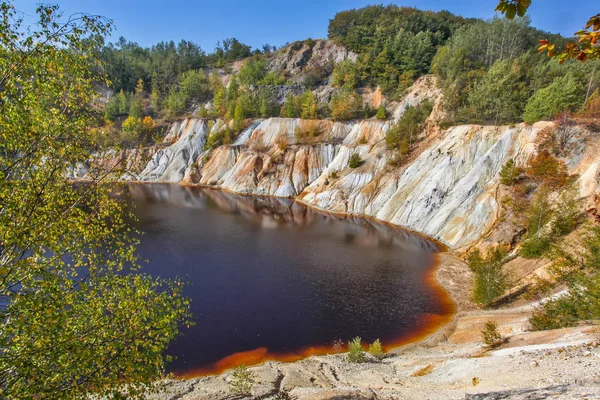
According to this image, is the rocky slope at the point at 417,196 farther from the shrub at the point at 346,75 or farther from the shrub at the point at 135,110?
the shrub at the point at 346,75

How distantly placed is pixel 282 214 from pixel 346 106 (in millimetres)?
34981

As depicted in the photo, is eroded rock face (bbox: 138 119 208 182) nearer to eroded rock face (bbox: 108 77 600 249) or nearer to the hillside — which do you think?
eroded rock face (bbox: 108 77 600 249)

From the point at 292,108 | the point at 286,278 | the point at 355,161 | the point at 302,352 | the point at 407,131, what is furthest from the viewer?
the point at 292,108

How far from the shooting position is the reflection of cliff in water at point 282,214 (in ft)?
149

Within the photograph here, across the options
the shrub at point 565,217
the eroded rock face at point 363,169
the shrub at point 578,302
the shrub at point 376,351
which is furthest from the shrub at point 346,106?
the shrub at point 376,351

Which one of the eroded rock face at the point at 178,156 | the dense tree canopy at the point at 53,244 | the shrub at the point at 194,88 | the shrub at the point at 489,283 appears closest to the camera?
the dense tree canopy at the point at 53,244

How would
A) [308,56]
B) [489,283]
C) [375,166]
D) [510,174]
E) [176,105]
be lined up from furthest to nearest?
[308,56], [176,105], [375,166], [510,174], [489,283]

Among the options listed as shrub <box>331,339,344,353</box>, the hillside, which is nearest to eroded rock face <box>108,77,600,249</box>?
the hillside

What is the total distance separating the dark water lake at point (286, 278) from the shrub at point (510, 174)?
38.8 ft

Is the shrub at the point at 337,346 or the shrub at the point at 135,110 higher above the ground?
the shrub at the point at 135,110

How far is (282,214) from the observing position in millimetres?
57844

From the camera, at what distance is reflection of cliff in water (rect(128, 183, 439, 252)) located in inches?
1785

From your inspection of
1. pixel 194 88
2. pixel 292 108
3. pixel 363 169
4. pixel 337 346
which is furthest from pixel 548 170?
pixel 194 88

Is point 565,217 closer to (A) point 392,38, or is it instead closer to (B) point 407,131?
(B) point 407,131
